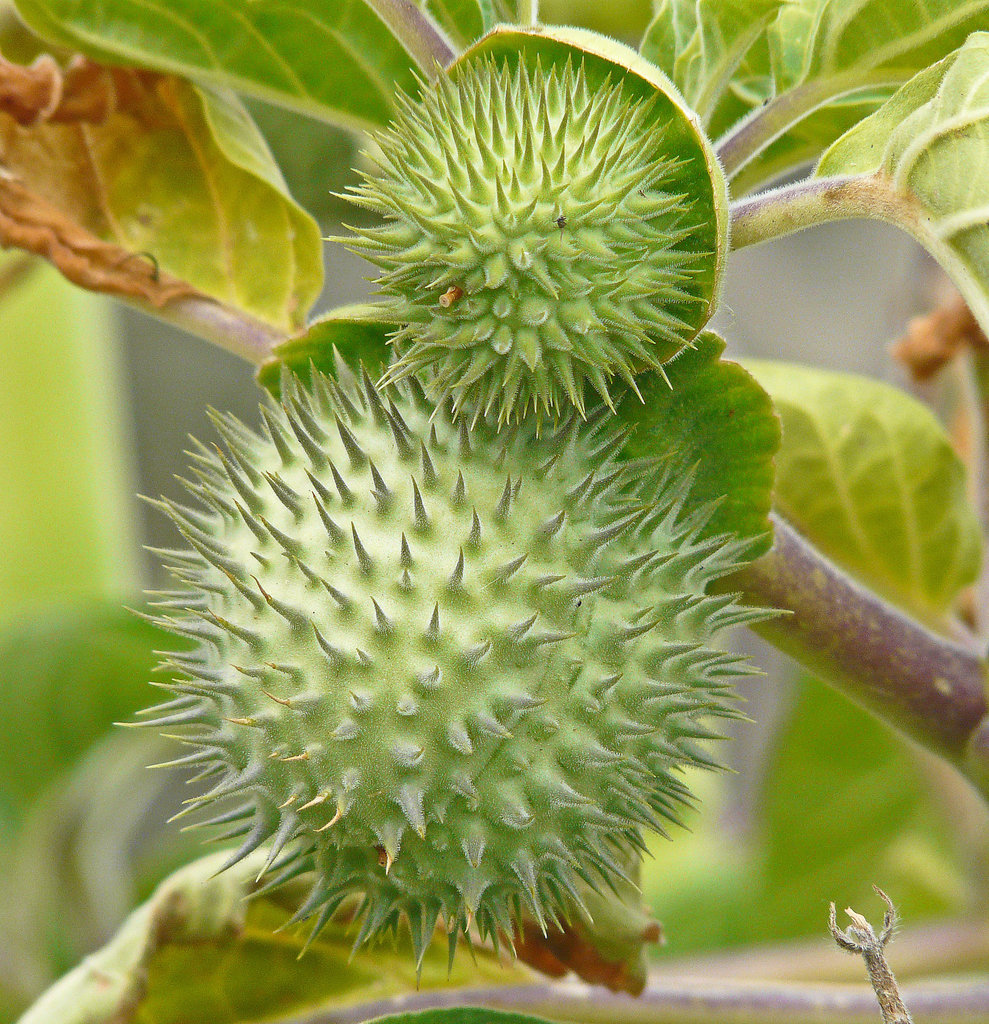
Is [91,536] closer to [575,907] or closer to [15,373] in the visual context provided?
[15,373]

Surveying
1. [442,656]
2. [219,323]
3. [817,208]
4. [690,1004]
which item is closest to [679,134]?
[817,208]

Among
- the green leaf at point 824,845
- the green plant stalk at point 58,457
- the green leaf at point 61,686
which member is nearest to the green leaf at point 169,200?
the green leaf at point 61,686

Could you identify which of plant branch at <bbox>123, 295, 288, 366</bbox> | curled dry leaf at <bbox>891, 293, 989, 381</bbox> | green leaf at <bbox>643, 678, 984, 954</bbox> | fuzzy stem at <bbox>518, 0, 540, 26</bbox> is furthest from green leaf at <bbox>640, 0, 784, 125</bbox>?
green leaf at <bbox>643, 678, 984, 954</bbox>

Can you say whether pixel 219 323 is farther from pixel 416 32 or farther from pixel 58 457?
pixel 58 457

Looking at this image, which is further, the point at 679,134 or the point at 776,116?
the point at 776,116

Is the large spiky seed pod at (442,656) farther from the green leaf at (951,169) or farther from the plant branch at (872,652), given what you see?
the green leaf at (951,169)

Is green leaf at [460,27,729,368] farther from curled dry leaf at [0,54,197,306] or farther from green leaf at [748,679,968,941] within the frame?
green leaf at [748,679,968,941]
